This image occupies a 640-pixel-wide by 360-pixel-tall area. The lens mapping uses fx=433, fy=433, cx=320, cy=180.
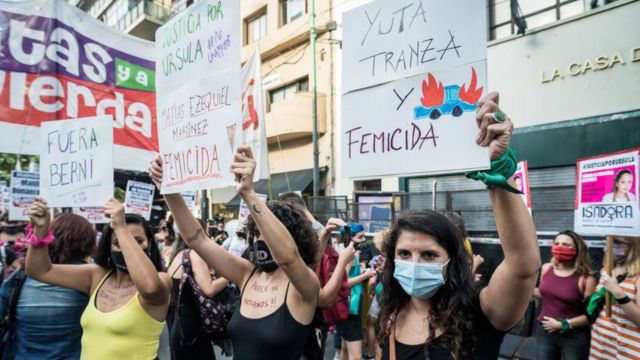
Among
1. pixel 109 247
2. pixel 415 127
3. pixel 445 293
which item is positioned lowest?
pixel 445 293

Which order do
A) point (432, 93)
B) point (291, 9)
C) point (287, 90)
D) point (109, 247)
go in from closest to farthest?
point (432, 93) → point (109, 247) → point (291, 9) → point (287, 90)

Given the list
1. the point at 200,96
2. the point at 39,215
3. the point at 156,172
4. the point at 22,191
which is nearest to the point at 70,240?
the point at 39,215

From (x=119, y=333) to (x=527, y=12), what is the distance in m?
10.6

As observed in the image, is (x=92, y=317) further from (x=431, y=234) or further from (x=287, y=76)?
(x=287, y=76)

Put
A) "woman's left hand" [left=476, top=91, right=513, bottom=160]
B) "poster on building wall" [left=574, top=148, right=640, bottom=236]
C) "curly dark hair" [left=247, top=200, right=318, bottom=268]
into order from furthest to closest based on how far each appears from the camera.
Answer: "poster on building wall" [left=574, top=148, right=640, bottom=236], "curly dark hair" [left=247, top=200, right=318, bottom=268], "woman's left hand" [left=476, top=91, right=513, bottom=160]

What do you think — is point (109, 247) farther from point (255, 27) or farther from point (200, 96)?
point (255, 27)

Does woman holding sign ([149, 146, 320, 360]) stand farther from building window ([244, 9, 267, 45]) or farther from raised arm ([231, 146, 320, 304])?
building window ([244, 9, 267, 45])

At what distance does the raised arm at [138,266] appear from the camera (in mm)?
2367

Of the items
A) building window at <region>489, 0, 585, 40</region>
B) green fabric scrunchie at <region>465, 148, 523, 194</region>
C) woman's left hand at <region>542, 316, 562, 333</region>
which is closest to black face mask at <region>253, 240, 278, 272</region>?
green fabric scrunchie at <region>465, 148, 523, 194</region>

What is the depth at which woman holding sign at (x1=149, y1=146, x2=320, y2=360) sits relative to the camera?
6.72ft

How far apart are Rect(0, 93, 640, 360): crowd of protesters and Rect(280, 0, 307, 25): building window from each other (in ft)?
46.4

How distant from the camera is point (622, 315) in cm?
332

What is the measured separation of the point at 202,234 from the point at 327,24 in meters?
13.1

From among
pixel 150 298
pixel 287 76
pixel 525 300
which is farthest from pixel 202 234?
pixel 287 76
